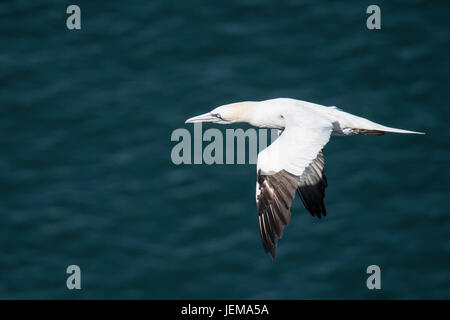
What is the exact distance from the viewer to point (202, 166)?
2417 cm

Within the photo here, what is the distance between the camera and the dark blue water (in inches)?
914

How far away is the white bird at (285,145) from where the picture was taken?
58.1 ft

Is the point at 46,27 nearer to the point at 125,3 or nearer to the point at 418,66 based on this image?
the point at 125,3

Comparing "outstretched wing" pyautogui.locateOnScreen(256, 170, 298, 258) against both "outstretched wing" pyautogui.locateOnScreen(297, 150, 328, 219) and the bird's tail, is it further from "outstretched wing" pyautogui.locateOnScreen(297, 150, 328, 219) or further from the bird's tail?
"outstretched wing" pyautogui.locateOnScreen(297, 150, 328, 219)

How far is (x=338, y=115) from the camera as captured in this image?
19000 mm

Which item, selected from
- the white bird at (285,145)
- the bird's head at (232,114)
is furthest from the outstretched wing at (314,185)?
the bird's head at (232,114)

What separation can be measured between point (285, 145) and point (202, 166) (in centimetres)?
628

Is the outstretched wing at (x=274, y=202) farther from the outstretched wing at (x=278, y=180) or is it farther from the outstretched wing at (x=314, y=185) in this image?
the outstretched wing at (x=314, y=185)

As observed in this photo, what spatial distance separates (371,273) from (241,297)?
2.57 m

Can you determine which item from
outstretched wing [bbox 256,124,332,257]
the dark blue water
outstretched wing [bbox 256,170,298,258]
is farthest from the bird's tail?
the dark blue water

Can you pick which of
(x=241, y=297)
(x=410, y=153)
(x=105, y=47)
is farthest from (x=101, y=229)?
(x=410, y=153)

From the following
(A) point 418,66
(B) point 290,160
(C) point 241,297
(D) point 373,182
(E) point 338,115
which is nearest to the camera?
(B) point 290,160

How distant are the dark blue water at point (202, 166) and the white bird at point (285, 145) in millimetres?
3639
